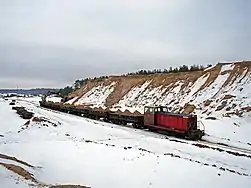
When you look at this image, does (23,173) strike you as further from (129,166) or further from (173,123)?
(173,123)

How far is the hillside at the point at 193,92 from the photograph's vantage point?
45109 mm

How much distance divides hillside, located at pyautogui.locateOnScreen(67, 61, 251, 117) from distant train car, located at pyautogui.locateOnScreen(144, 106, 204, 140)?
883 centimetres

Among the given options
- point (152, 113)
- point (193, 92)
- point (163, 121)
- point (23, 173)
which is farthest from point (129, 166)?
point (193, 92)

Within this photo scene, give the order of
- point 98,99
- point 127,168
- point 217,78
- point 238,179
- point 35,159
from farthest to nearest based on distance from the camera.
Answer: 1. point 98,99
2. point 217,78
3. point 35,159
4. point 127,168
5. point 238,179

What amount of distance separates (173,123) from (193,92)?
83.3 feet

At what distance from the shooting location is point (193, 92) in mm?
56531

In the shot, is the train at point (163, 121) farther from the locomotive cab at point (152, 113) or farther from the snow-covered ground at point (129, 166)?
the snow-covered ground at point (129, 166)

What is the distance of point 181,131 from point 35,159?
51.1 feet

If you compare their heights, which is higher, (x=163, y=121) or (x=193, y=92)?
(x=193, y=92)

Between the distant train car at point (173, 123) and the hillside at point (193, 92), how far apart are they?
8.83 metres

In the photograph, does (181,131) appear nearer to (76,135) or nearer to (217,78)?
(76,135)

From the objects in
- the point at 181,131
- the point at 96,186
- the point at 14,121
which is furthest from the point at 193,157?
the point at 14,121

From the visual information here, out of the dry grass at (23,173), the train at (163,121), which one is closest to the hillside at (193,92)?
the train at (163,121)

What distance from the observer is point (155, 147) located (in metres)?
23.9
